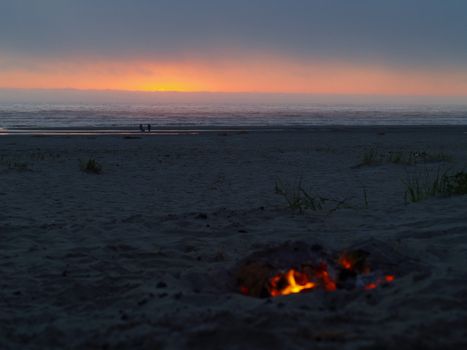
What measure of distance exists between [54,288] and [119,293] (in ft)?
2.06

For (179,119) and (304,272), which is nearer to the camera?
(304,272)

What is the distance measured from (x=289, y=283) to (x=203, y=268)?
0.93m

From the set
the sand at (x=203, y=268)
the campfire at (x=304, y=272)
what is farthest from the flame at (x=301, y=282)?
the sand at (x=203, y=268)

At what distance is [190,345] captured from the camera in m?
2.64

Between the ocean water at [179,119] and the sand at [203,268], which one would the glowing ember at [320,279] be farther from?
the ocean water at [179,119]

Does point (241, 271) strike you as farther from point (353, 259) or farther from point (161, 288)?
point (353, 259)

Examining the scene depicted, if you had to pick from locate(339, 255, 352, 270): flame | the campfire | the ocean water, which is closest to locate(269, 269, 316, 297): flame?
the campfire

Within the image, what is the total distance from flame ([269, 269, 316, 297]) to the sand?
0.96 ft

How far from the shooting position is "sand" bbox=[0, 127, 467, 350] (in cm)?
275

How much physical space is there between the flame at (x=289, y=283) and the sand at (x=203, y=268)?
29cm

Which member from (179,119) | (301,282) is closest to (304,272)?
(301,282)

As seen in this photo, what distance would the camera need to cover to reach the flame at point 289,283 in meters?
3.54

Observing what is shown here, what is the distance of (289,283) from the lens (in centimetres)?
361

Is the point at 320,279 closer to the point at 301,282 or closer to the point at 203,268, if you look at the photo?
the point at 301,282
